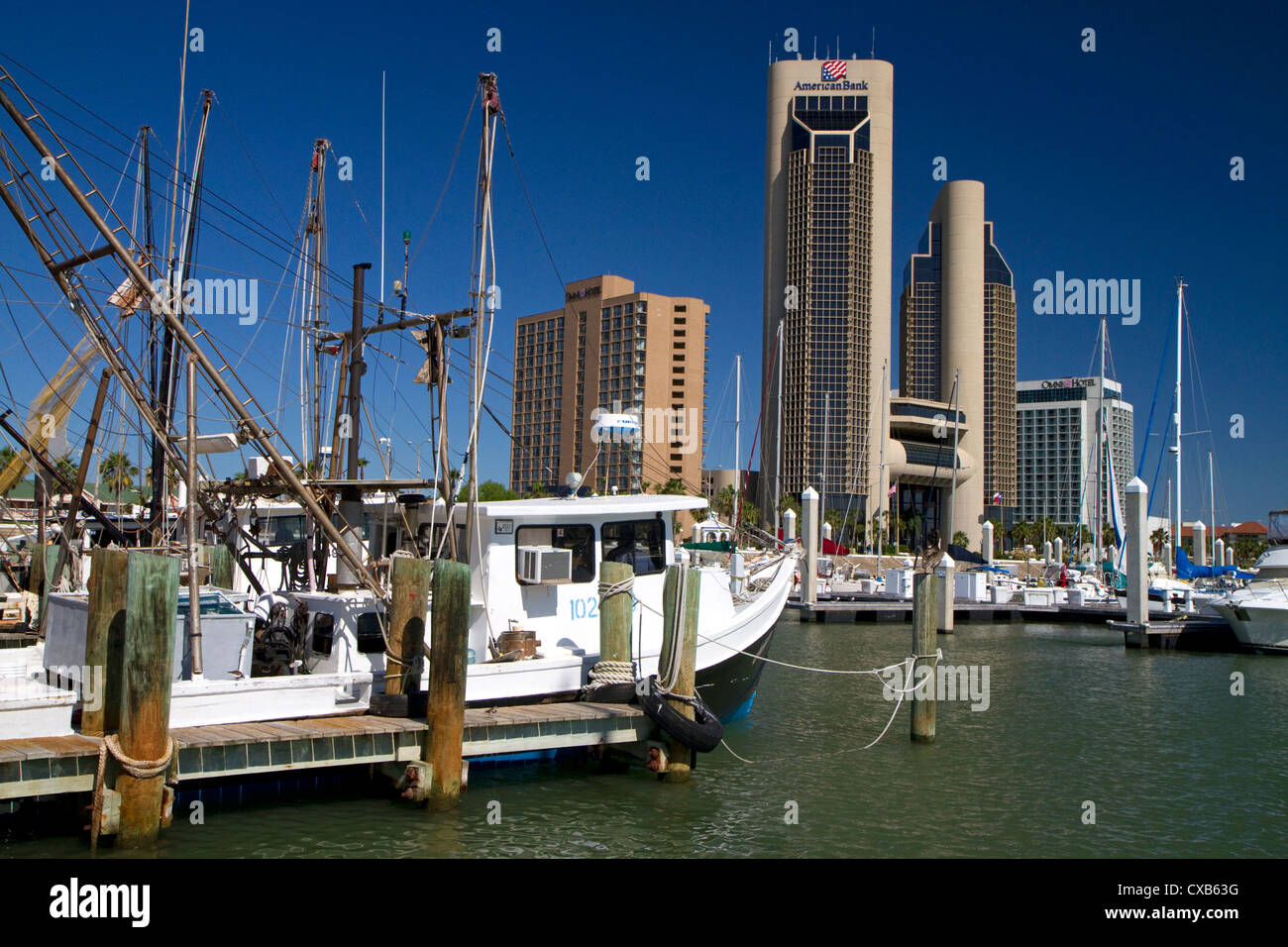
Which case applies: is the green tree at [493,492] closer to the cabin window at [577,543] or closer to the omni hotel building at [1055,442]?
the cabin window at [577,543]

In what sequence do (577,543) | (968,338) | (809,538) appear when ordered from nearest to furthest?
(577,543)
(809,538)
(968,338)

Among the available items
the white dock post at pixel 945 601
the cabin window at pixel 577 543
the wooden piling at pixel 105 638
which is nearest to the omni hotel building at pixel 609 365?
the white dock post at pixel 945 601

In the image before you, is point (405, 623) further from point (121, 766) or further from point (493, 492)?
point (493, 492)

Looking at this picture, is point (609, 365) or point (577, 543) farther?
point (609, 365)

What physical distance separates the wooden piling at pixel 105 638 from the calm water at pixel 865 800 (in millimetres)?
1186

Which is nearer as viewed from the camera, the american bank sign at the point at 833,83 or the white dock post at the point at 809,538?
the white dock post at the point at 809,538

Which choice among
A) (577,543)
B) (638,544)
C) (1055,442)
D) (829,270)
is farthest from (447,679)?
(1055,442)

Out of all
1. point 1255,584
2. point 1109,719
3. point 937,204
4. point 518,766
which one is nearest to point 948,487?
point 937,204

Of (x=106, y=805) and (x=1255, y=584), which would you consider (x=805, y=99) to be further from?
(x=106, y=805)

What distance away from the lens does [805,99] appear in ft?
423

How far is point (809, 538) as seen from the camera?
41.1m

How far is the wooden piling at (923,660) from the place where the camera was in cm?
1530

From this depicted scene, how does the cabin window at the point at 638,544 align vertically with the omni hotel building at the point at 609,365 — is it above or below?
below

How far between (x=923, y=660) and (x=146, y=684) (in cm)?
1075
